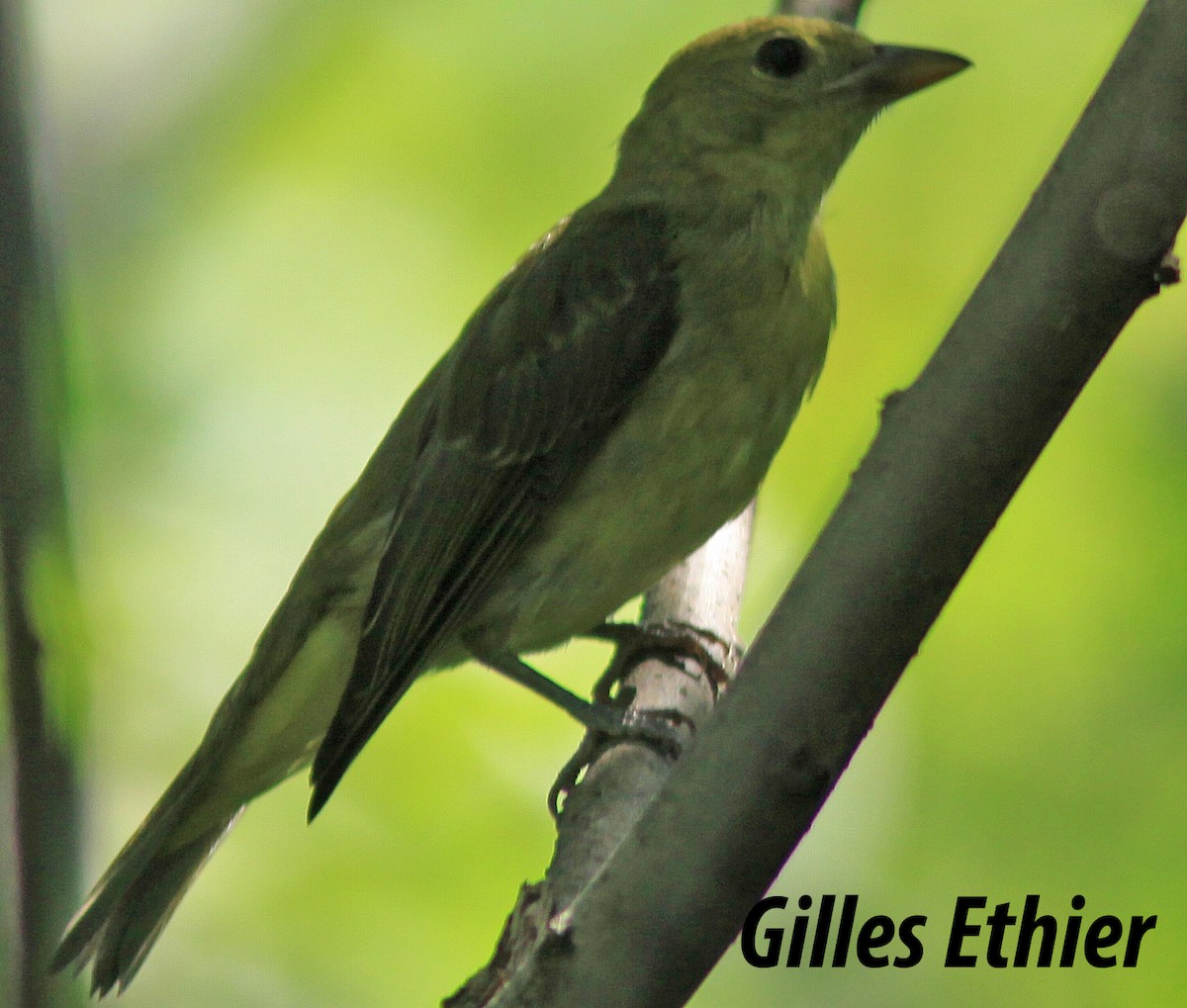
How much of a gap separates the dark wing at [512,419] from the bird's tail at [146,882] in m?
0.78

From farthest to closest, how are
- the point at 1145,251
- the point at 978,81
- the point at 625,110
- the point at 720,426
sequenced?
the point at 625,110 → the point at 978,81 → the point at 720,426 → the point at 1145,251

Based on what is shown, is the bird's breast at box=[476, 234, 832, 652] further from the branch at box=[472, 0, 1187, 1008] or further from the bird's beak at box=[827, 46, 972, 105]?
the branch at box=[472, 0, 1187, 1008]

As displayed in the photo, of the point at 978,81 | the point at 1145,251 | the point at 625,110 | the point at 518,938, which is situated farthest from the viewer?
the point at 625,110

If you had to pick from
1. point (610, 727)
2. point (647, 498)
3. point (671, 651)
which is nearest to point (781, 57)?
point (647, 498)

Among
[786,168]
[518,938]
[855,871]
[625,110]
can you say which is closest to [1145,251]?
[518,938]

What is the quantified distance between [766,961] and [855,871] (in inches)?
19.1

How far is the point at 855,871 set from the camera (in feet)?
16.0

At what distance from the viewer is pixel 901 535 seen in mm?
2137

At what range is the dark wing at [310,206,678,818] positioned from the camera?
4359mm

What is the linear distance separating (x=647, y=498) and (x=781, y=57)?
5.03 ft

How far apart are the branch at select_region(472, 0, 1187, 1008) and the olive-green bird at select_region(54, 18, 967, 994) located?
1.93 metres

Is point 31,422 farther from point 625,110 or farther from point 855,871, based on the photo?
point 625,110

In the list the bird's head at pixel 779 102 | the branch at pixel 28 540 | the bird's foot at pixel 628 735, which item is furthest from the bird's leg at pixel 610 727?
the branch at pixel 28 540

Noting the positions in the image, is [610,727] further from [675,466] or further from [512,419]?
[512,419]
